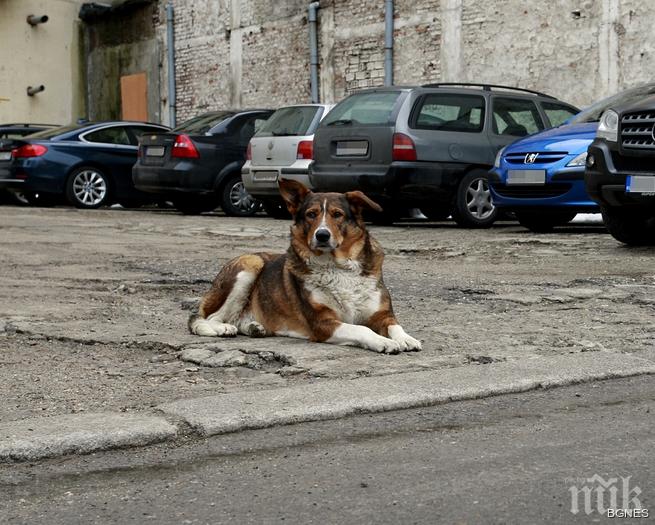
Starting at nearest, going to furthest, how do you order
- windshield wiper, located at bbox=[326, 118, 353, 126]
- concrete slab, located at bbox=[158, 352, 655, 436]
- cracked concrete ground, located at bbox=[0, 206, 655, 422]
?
1. concrete slab, located at bbox=[158, 352, 655, 436]
2. cracked concrete ground, located at bbox=[0, 206, 655, 422]
3. windshield wiper, located at bbox=[326, 118, 353, 126]

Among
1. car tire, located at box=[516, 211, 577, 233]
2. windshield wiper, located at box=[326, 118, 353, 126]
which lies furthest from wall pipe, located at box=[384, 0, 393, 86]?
car tire, located at box=[516, 211, 577, 233]

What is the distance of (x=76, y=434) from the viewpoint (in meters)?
4.28

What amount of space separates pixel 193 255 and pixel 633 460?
8.02m

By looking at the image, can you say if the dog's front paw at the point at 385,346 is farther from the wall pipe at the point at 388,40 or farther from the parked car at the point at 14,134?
the wall pipe at the point at 388,40

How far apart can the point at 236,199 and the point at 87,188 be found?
3.40 meters

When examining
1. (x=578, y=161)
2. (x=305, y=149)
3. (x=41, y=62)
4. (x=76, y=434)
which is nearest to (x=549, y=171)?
(x=578, y=161)

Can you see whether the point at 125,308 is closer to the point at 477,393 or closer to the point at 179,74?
the point at 477,393

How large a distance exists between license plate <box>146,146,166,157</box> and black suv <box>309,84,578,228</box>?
12.1 feet

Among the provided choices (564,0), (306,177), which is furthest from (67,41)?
(306,177)

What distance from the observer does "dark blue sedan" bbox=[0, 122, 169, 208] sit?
2066 cm

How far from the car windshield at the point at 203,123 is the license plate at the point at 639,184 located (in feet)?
30.3

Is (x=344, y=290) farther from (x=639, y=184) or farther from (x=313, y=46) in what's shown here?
(x=313, y=46)

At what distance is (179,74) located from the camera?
100 feet

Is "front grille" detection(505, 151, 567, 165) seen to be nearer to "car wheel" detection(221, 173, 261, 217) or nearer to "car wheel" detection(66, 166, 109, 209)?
"car wheel" detection(221, 173, 261, 217)
